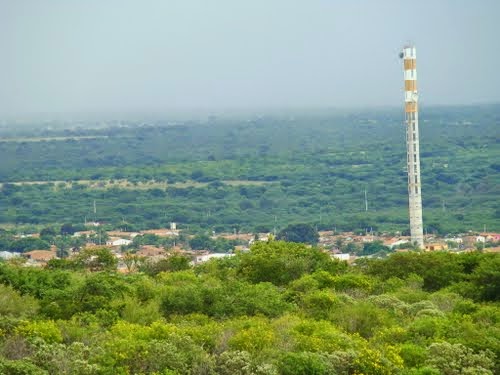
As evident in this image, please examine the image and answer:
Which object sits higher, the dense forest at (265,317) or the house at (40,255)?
the dense forest at (265,317)

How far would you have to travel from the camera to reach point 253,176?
103 meters

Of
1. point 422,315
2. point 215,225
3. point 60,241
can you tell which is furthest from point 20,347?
point 215,225

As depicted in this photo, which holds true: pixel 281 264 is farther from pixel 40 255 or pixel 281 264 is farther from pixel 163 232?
pixel 163 232

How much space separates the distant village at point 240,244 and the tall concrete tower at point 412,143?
1528 millimetres

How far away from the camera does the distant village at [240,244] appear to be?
5631cm

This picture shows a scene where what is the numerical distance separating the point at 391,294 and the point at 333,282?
1.88m

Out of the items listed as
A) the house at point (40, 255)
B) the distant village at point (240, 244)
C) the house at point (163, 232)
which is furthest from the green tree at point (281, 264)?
the house at point (163, 232)

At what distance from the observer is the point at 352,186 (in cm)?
9388

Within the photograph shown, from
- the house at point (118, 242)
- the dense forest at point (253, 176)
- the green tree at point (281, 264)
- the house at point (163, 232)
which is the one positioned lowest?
the dense forest at point (253, 176)

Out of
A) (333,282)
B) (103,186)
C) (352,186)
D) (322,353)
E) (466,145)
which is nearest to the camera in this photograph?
(322,353)

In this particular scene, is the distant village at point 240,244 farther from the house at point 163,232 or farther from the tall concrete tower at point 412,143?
the tall concrete tower at point 412,143

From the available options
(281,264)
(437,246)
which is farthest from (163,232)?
(281,264)

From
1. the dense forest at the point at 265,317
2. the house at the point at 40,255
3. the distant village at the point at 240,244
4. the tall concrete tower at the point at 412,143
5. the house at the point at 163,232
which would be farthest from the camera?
the house at the point at 163,232

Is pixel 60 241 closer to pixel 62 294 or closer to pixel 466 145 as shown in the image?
pixel 62 294
